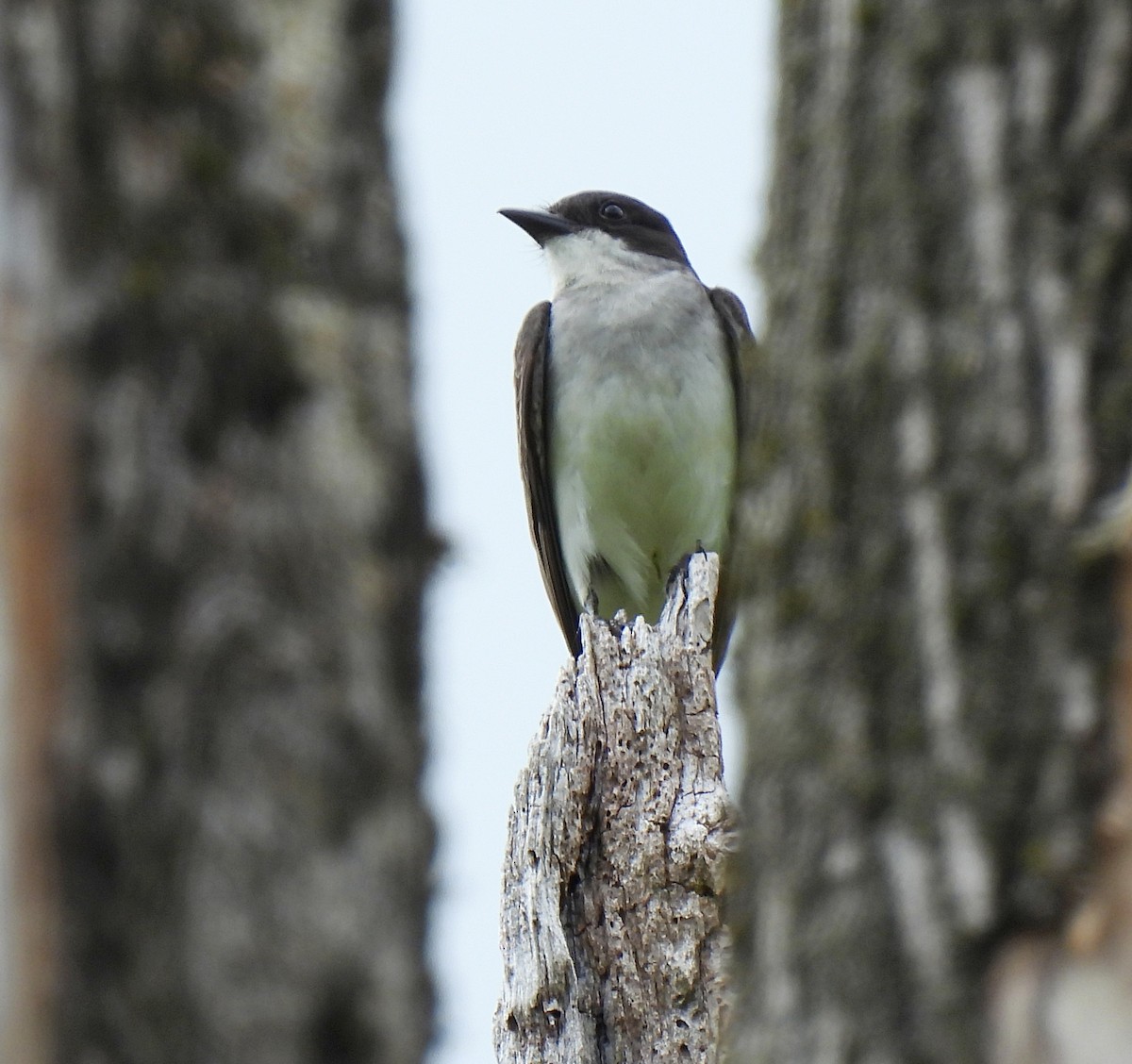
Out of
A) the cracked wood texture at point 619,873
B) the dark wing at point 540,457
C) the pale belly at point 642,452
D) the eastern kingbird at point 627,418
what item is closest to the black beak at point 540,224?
the eastern kingbird at point 627,418

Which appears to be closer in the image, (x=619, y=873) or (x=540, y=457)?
→ (x=619, y=873)

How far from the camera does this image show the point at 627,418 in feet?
30.2

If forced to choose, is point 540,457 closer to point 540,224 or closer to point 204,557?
point 540,224

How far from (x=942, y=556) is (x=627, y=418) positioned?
704 cm

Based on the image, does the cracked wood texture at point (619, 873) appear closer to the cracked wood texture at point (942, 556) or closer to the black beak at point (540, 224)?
the cracked wood texture at point (942, 556)

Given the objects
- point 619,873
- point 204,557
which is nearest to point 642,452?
point 619,873

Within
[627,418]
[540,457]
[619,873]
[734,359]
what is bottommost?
[619,873]

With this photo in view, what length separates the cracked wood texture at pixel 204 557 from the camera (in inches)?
80.0

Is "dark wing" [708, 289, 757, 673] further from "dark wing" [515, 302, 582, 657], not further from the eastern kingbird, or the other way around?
"dark wing" [515, 302, 582, 657]

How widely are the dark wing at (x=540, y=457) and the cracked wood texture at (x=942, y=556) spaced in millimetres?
6944

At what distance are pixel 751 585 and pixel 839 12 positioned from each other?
2.77 ft

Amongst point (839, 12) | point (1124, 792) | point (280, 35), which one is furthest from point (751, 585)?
point (280, 35)

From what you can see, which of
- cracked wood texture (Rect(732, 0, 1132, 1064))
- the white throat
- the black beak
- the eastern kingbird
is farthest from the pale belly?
cracked wood texture (Rect(732, 0, 1132, 1064))

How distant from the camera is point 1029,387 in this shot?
221 centimetres
